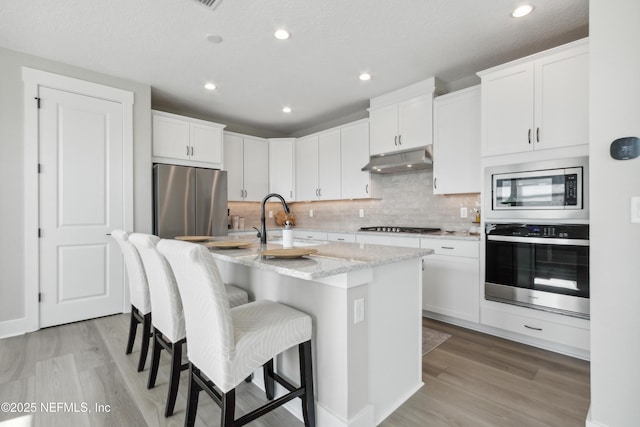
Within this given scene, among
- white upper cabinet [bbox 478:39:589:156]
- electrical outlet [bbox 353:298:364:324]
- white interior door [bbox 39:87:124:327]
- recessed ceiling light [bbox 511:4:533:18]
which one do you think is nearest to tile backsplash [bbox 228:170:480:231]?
white upper cabinet [bbox 478:39:589:156]

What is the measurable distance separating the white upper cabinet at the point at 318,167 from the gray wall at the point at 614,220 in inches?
130

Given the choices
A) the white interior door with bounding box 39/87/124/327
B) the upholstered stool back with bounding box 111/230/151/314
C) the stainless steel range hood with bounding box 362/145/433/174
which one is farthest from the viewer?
the stainless steel range hood with bounding box 362/145/433/174

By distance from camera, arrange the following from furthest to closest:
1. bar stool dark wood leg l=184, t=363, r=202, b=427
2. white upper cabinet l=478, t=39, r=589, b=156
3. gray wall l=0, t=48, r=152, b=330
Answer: gray wall l=0, t=48, r=152, b=330, white upper cabinet l=478, t=39, r=589, b=156, bar stool dark wood leg l=184, t=363, r=202, b=427

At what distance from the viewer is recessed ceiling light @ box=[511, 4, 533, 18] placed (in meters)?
2.25

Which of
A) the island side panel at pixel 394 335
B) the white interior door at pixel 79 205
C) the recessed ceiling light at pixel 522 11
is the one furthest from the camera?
the white interior door at pixel 79 205

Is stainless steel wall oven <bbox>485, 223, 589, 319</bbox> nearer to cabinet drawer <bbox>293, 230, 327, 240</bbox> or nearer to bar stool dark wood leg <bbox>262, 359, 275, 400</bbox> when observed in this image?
bar stool dark wood leg <bbox>262, 359, 275, 400</bbox>

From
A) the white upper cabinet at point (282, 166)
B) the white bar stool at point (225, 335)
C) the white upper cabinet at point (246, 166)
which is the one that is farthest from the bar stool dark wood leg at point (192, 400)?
the white upper cabinet at point (282, 166)

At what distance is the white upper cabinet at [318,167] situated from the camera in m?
4.62

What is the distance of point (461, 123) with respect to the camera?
3191 mm

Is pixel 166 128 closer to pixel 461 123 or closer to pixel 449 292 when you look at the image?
pixel 461 123

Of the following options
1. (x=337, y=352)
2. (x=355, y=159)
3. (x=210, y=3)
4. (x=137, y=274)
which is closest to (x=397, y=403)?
(x=337, y=352)

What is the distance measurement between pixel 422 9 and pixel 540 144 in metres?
1.43

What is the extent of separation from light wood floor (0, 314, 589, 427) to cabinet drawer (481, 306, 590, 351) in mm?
122

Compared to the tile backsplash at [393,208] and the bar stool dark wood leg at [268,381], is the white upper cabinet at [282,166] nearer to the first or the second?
the tile backsplash at [393,208]
